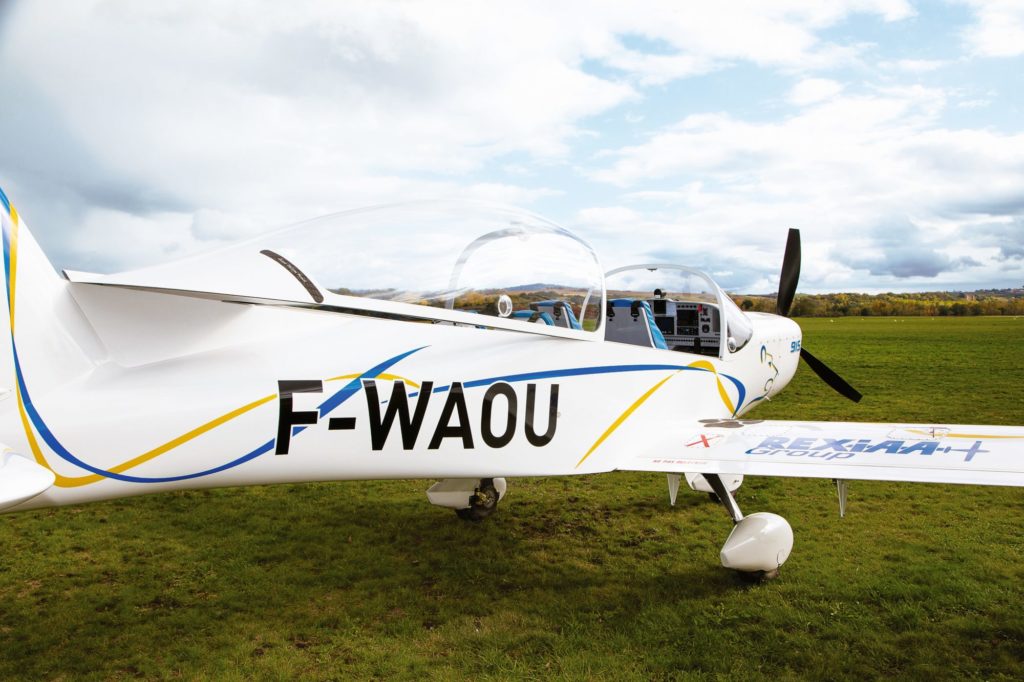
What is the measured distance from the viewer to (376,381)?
3.99m

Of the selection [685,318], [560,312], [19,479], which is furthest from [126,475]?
[685,318]

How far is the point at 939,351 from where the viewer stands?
2420cm

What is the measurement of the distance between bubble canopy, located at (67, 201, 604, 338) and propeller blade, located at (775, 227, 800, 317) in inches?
173

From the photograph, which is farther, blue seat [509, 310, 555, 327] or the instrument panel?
the instrument panel

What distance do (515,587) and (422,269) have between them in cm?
228

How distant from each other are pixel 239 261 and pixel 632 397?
2.75m

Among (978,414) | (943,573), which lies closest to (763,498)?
(943,573)

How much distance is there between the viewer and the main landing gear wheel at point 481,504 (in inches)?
241

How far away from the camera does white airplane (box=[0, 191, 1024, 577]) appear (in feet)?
11.2

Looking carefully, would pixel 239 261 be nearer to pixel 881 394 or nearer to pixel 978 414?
pixel 978 414

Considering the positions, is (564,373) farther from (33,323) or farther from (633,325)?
(33,323)

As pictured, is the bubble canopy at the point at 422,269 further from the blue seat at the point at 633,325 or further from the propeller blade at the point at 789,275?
the propeller blade at the point at 789,275

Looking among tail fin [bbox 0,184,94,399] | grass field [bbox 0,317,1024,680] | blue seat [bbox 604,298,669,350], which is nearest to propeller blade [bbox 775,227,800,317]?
grass field [bbox 0,317,1024,680]

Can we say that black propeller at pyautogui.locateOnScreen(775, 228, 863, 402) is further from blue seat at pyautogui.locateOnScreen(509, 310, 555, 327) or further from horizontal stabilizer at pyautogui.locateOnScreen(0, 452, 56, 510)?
horizontal stabilizer at pyautogui.locateOnScreen(0, 452, 56, 510)
